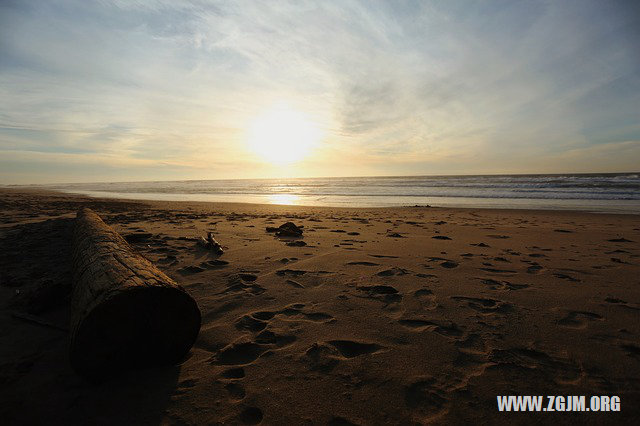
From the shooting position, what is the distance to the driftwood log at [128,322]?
1914mm

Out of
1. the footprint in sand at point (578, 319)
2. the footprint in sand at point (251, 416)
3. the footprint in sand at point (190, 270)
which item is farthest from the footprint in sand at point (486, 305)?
the footprint in sand at point (190, 270)

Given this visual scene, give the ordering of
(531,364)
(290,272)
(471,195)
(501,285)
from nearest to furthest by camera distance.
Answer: (531,364), (501,285), (290,272), (471,195)

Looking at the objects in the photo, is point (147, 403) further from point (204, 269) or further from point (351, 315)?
point (204, 269)

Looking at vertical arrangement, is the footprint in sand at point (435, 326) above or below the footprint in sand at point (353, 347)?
above

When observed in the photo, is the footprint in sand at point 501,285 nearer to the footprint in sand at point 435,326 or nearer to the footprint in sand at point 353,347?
the footprint in sand at point 435,326

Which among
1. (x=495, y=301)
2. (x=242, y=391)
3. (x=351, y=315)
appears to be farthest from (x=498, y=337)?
(x=242, y=391)

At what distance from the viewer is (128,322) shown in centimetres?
199

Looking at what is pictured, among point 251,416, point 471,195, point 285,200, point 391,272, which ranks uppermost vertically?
point 471,195

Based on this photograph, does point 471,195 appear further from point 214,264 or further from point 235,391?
point 235,391

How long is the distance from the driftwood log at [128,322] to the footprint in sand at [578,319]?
320 centimetres

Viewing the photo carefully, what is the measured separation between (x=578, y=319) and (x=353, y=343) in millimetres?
2174

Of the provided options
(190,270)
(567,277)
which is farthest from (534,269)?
(190,270)

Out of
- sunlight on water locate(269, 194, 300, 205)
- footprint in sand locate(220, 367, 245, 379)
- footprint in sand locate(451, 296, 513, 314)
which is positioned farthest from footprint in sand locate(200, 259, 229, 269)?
sunlight on water locate(269, 194, 300, 205)

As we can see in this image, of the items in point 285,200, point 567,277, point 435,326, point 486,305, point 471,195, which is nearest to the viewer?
point 435,326
